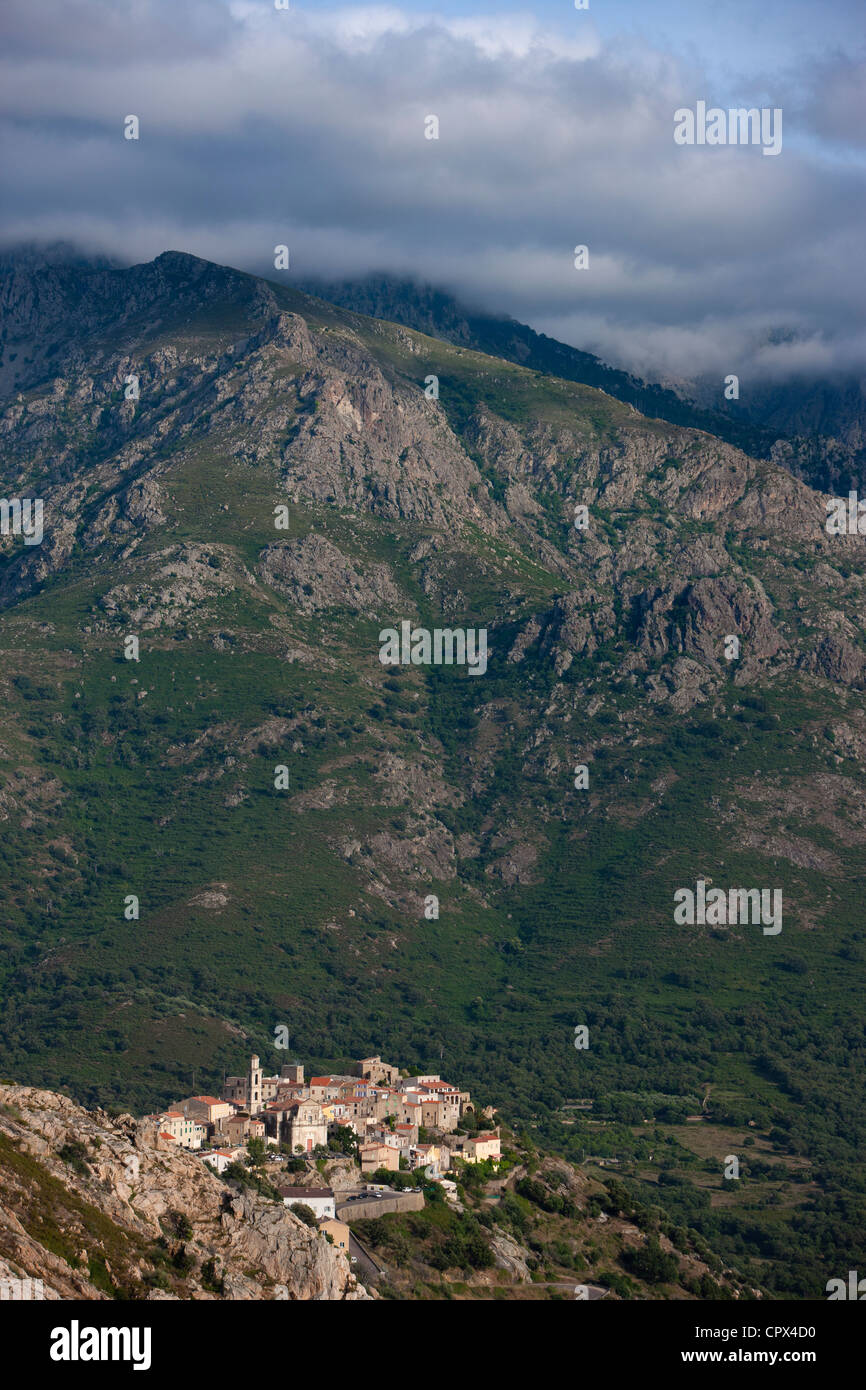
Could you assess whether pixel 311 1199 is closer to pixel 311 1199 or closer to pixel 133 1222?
pixel 311 1199

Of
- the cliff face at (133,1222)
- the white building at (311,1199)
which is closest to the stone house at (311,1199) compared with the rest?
the white building at (311,1199)

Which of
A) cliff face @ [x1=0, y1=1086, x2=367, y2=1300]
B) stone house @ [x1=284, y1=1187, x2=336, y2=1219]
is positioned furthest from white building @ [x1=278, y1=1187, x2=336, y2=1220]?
cliff face @ [x1=0, y1=1086, x2=367, y2=1300]

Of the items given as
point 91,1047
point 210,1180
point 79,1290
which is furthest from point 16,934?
point 79,1290

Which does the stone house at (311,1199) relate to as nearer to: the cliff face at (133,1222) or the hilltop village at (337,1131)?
the hilltop village at (337,1131)

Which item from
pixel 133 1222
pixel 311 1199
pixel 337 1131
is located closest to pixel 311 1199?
pixel 311 1199

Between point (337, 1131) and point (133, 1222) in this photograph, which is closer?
point (133, 1222)

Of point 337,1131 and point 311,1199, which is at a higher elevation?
point 337,1131
